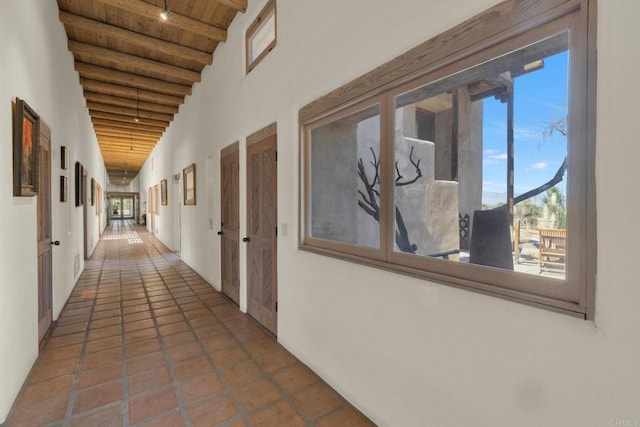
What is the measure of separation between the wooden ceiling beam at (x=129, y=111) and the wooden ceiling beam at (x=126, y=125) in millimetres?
759

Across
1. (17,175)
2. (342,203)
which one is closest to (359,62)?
(342,203)

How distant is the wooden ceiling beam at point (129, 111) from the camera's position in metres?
6.59

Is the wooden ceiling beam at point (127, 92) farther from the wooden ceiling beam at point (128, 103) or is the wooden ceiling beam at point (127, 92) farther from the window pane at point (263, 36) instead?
the window pane at point (263, 36)

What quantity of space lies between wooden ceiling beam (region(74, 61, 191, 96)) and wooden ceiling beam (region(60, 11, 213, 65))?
105 centimetres

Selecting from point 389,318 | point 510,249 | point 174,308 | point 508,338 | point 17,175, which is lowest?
point 174,308

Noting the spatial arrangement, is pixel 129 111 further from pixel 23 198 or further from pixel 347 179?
pixel 347 179

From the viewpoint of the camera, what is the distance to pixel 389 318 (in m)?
1.61

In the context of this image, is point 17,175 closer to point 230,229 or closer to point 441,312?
point 230,229

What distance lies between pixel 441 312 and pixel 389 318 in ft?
1.10

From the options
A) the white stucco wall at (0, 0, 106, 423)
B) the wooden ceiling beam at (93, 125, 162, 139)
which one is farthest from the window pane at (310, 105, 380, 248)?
the wooden ceiling beam at (93, 125, 162, 139)

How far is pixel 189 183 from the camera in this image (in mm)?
5785

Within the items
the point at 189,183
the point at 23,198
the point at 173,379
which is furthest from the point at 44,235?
the point at 189,183

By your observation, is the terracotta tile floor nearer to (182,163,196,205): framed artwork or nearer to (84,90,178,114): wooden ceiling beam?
(182,163,196,205): framed artwork

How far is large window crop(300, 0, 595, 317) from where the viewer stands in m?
0.99
